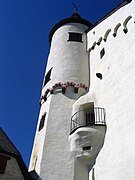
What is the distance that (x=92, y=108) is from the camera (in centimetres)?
1490

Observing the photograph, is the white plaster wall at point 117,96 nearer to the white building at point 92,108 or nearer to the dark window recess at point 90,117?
the white building at point 92,108

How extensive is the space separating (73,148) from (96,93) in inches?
142

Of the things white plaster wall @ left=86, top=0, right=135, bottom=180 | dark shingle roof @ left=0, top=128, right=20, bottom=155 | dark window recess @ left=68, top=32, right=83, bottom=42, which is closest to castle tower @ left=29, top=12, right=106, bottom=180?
dark window recess @ left=68, top=32, right=83, bottom=42

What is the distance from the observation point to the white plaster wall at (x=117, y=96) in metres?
10.5

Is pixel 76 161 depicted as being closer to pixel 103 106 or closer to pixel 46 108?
pixel 103 106

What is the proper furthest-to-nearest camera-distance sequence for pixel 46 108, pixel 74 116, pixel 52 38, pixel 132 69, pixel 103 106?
pixel 52 38
pixel 46 108
pixel 74 116
pixel 103 106
pixel 132 69

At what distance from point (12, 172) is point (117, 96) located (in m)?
6.45

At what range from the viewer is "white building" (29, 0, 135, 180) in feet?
37.1

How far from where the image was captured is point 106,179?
10672 mm

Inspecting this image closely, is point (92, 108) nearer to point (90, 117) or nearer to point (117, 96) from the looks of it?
point (90, 117)

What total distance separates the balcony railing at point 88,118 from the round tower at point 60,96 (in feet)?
1.64

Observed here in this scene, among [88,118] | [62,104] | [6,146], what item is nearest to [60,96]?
[62,104]

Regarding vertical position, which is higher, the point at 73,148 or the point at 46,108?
the point at 46,108

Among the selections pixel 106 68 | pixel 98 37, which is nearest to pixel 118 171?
pixel 106 68
